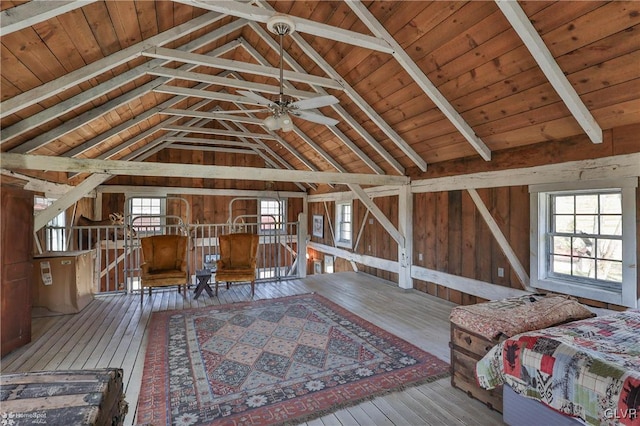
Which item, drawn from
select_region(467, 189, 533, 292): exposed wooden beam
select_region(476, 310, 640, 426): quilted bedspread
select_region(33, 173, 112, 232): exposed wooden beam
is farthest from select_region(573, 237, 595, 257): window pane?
select_region(33, 173, 112, 232): exposed wooden beam

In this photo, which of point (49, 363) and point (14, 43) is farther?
point (49, 363)

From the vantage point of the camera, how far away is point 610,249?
3.43m

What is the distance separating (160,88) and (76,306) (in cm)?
357

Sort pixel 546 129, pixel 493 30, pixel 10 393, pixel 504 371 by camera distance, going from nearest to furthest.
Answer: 1. pixel 10 393
2. pixel 504 371
3. pixel 493 30
4. pixel 546 129

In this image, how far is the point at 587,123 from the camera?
315 centimetres

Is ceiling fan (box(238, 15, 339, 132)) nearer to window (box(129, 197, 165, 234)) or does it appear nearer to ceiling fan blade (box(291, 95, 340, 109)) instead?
ceiling fan blade (box(291, 95, 340, 109))

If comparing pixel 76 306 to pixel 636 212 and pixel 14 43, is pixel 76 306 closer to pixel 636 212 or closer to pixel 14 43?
pixel 14 43

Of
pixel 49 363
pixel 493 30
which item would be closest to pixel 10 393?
pixel 49 363

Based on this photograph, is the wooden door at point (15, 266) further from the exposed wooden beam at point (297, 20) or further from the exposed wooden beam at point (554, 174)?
the exposed wooden beam at point (554, 174)

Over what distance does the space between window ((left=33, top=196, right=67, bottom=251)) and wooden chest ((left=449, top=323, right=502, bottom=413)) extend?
666cm

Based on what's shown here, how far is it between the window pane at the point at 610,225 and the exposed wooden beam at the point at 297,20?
10.2 ft

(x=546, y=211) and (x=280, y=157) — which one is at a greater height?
(x=280, y=157)

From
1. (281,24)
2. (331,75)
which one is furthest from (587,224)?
(281,24)

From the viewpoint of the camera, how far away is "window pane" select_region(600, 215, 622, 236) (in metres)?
3.35
